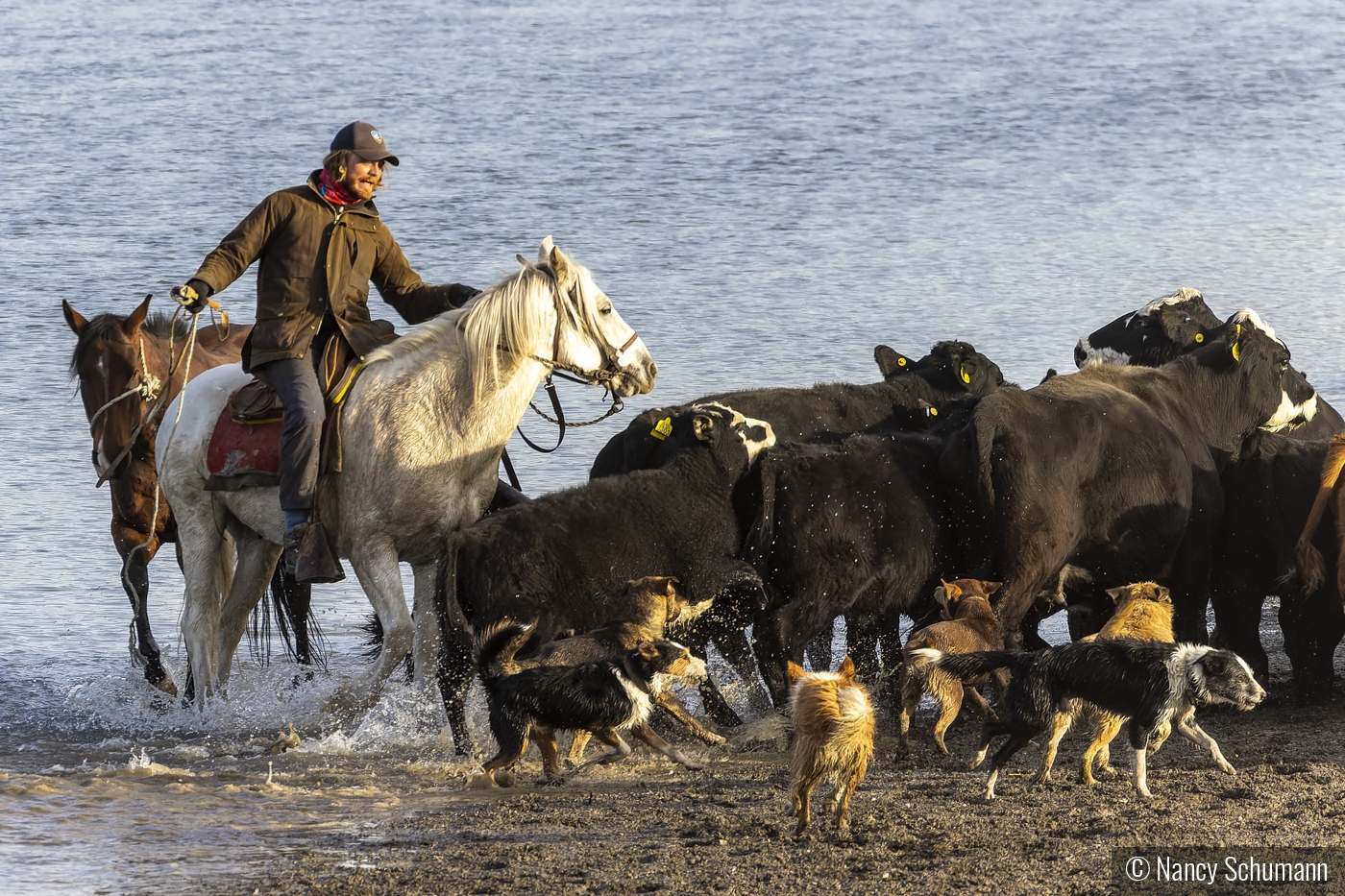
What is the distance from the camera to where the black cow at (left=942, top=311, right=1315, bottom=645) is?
813 cm

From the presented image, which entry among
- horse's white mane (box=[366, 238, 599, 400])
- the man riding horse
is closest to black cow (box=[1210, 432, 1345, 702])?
horse's white mane (box=[366, 238, 599, 400])

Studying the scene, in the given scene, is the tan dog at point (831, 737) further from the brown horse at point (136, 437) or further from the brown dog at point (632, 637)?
the brown horse at point (136, 437)

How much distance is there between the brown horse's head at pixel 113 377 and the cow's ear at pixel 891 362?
4.07 metres

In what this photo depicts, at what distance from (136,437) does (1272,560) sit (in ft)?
18.3

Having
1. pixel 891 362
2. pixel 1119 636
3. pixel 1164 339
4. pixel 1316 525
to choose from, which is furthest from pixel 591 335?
pixel 1164 339

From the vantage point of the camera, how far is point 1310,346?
15547 mm

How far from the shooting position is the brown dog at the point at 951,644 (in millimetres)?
6812

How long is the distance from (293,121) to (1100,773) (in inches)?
793

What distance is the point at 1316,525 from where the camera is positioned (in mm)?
8195

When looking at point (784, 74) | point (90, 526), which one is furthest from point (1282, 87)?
point (90, 526)

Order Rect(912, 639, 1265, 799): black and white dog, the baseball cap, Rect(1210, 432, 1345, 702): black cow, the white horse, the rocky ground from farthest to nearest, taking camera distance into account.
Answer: Rect(1210, 432, 1345, 702): black cow → the baseball cap → the white horse → Rect(912, 639, 1265, 799): black and white dog → the rocky ground

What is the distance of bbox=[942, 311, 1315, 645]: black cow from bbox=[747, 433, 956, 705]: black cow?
253 mm

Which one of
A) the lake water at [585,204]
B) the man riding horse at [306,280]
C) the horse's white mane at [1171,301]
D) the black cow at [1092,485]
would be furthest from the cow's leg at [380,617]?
the horse's white mane at [1171,301]

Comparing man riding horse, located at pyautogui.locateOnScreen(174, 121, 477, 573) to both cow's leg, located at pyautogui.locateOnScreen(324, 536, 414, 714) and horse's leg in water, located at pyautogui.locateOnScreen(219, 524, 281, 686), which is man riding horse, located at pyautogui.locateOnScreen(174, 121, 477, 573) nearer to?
cow's leg, located at pyautogui.locateOnScreen(324, 536, 414, 714)
